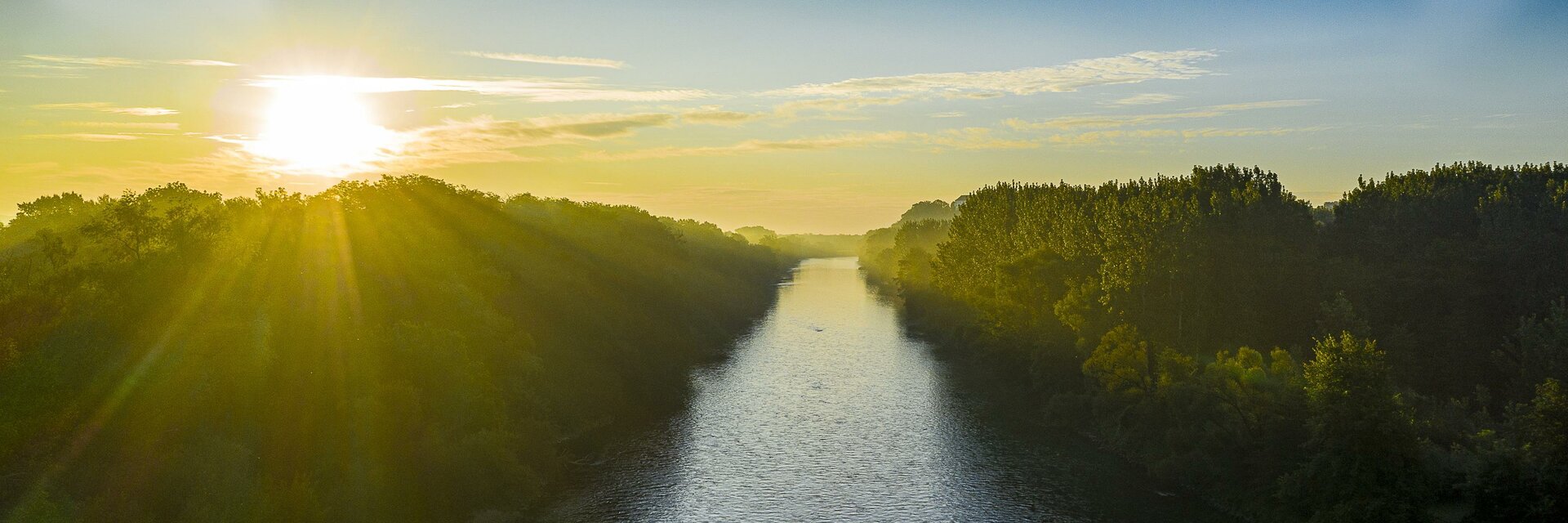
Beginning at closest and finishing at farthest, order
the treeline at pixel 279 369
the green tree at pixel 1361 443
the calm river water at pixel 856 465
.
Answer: the treeline at pixel 279 369, the green tree at pixel 1361 443, the calm river water at pixel 856 465

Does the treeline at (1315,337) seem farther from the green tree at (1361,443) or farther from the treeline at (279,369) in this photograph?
the treeline at (279,369)

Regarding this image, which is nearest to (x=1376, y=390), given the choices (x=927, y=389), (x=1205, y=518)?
(x=1205, y=518)

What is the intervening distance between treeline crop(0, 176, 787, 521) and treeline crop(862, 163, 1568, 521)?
3789 centimetres

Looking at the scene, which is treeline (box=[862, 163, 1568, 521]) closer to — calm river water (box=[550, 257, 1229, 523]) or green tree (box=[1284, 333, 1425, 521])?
green tree (box=[1284, 333, 1425, 521])

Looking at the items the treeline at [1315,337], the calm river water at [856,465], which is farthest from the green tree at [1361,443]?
the calm river water at [856,465]

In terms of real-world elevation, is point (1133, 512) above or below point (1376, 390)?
below

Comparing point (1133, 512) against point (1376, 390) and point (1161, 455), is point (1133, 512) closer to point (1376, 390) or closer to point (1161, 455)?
point (1161, 455)

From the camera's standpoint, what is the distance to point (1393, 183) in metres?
88.2

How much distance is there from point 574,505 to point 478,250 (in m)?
38.7

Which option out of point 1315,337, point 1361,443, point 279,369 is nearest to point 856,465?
point 1361,443

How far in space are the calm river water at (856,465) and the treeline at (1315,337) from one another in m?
5.20

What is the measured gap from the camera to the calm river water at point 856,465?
49500mm

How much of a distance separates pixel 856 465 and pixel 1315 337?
122 feet

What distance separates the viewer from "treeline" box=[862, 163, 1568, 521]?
132ft
